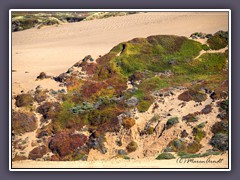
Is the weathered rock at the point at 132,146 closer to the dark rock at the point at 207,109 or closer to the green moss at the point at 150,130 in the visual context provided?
the green moss at the point at 150,130

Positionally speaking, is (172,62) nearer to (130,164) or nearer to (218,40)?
(218,40)

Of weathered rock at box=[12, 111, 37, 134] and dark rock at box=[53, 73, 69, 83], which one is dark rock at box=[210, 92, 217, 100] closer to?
dark rock at box=[53, 73, 69, 83]

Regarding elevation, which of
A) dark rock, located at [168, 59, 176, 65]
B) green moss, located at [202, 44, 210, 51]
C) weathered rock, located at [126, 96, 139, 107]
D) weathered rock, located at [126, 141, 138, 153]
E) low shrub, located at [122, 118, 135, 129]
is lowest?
weathered rock, located at [126, 141, 138, 153]

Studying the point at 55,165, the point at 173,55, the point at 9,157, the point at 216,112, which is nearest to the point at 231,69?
the point at 216,112

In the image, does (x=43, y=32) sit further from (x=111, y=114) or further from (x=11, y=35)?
(x=111, y=114)

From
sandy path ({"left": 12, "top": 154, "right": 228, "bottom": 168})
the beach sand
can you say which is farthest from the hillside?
sandy path ({"left": 12, "top": 154, "right": 228, "bottom": 168})

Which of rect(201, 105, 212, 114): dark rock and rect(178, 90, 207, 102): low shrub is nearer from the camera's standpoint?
rect(201, 105, 212, 114): dark rock
